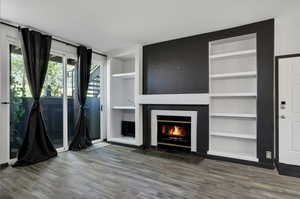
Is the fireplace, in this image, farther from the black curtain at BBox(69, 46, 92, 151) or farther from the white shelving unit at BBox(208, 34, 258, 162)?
the black curtain at BBox(69, 46, 92, 151)

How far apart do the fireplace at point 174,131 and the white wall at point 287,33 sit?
86.6 inches

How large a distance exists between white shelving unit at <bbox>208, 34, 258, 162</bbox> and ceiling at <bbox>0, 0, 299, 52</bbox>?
0.54 meters

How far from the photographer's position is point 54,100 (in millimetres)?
4023

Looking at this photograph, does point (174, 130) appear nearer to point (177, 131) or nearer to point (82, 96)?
point (177, 131)

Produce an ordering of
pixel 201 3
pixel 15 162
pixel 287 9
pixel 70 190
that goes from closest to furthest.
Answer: pixel 70 190 → pixel 201 3 → pixel 287 9 → pixel 15 162

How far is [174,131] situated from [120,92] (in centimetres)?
214

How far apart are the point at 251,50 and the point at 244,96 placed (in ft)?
2.97

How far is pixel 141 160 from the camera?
11.7ft

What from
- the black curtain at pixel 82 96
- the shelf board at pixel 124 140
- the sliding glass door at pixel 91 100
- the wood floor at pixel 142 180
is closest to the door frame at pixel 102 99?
the sliding glass door at pixel 91 100

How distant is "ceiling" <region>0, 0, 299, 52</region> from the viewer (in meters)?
2.59

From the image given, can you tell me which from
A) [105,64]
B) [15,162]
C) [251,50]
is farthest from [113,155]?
[251,50]

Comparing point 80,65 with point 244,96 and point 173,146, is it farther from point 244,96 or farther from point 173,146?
point 244,96

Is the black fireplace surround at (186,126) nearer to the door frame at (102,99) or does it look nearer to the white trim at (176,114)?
the white trim at (176,114)

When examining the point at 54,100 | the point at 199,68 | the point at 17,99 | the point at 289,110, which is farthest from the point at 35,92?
the point at 289,110
